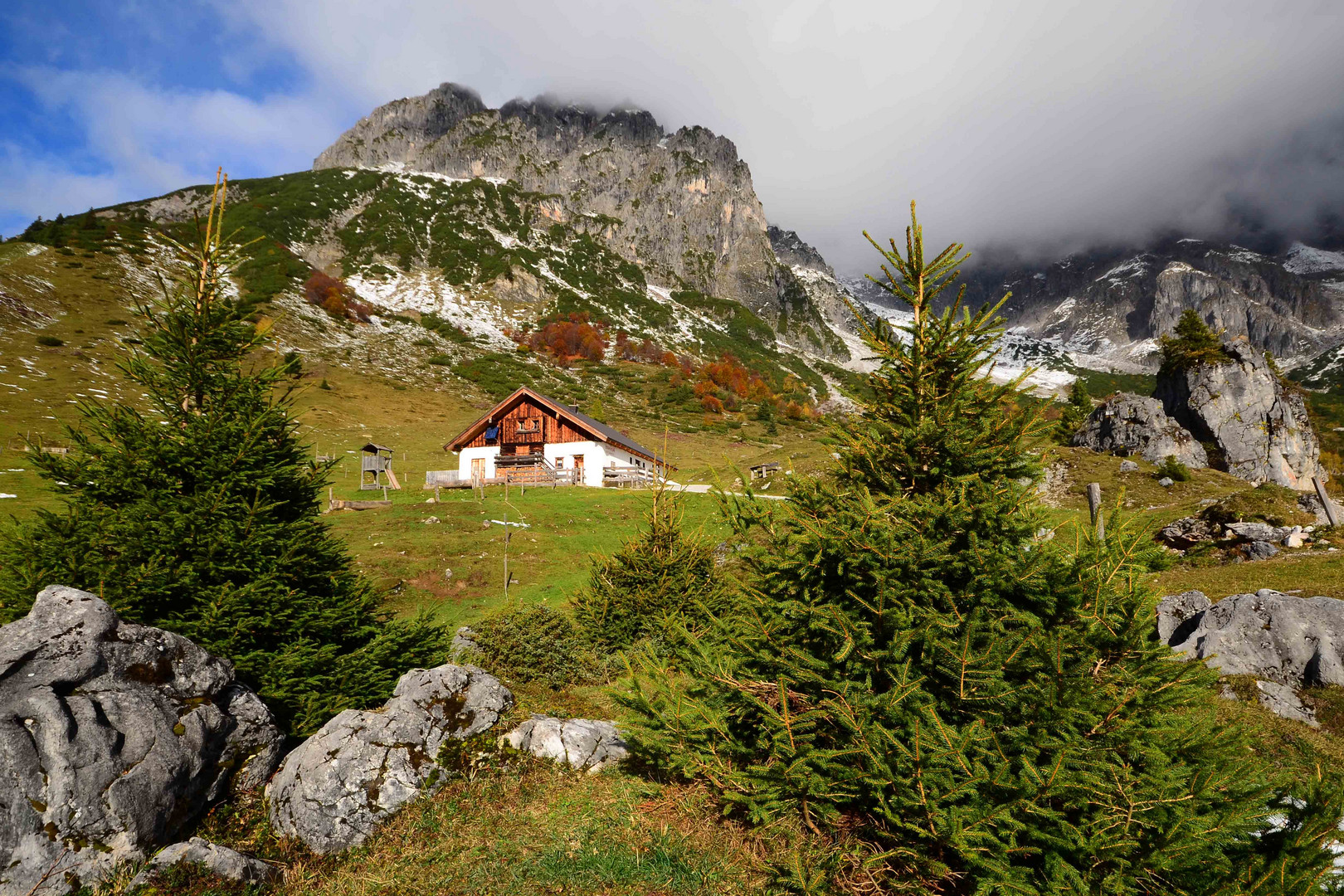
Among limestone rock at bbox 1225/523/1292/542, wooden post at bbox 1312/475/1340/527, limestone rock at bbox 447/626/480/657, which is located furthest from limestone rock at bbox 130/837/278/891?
wooden post at bbox 1312/475/1340/527

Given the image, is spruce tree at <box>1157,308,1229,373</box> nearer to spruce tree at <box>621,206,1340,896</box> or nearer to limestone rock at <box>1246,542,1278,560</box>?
limestone rock at <box>1246,542,1278,560</box>

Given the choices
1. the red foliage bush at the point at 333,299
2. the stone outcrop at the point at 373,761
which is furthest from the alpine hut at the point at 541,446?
the red foliage bush at the point at 333,299

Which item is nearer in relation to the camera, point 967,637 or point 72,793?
point 967,637

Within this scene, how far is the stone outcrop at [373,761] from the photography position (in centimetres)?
633

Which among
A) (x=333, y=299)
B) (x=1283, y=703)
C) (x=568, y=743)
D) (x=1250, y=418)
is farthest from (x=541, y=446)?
(x=333, y=299)

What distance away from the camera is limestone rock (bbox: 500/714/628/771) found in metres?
8.27

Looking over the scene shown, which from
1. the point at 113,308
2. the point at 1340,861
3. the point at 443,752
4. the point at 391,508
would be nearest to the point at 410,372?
the point at 113,308

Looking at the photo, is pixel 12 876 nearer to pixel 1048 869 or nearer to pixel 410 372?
pixel 1048 869

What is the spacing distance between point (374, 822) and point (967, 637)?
268 inches

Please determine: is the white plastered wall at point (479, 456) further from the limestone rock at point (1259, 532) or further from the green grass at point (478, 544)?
the limestone rock at point (1259, 532)

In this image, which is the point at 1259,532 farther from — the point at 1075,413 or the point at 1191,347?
the point at 1191,347

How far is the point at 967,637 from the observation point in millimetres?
4578

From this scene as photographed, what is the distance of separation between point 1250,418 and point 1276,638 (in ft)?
145

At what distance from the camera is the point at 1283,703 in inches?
446
